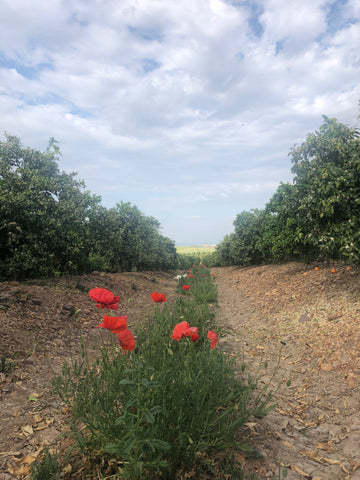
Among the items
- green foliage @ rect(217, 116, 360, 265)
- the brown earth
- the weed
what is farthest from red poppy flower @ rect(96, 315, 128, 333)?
green foliage @ rect(217, 116, 360, 265)

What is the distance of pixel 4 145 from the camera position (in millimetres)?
8977

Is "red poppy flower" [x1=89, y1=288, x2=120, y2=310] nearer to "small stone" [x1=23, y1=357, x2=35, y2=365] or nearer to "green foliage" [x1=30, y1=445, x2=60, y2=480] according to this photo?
"green foliage" [x1=30, y1=445, x2=60, y2=480]

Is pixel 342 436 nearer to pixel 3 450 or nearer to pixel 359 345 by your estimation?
pixel 359 345

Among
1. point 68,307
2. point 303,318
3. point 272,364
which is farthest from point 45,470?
point 303,318

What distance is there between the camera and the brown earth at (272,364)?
236cm

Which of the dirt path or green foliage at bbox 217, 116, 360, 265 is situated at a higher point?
green foliage at bbox 217, 116, 360, 265

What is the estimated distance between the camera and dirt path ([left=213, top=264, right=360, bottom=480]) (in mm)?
2400

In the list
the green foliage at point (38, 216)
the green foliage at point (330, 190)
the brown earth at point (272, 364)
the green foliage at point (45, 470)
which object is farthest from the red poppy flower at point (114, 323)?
the green foliage at point (38, 216)

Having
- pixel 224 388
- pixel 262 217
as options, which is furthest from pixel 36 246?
pixel 262 217

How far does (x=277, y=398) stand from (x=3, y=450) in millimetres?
2814

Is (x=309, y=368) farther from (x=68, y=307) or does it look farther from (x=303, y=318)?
(x=68, y=307)

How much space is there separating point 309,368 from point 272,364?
0.53 meters

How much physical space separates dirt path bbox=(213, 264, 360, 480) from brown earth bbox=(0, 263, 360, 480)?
0.04ft

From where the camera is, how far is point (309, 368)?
4176mm
